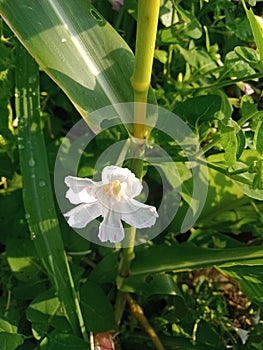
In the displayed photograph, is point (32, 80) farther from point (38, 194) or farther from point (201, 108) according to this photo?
point (201, 108)

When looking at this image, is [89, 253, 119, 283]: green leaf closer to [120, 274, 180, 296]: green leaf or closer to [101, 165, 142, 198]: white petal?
[120, 274, 180, 296]: green leaf

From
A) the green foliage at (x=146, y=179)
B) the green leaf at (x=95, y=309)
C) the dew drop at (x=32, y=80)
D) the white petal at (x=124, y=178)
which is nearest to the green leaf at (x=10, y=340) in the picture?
the green foliage at (x=146, y=179)

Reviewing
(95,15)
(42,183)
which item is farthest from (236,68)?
(42,183)

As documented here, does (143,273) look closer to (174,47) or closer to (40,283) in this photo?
(40,283)

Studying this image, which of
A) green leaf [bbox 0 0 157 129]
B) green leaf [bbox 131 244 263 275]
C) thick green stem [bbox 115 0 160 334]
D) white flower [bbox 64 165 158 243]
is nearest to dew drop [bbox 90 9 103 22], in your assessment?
green leaf [bbox 0 0 157 129]

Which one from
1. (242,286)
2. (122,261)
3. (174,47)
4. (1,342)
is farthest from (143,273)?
(174,47)

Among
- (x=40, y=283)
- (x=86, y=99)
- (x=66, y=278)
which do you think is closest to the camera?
(x=86, y=99)
